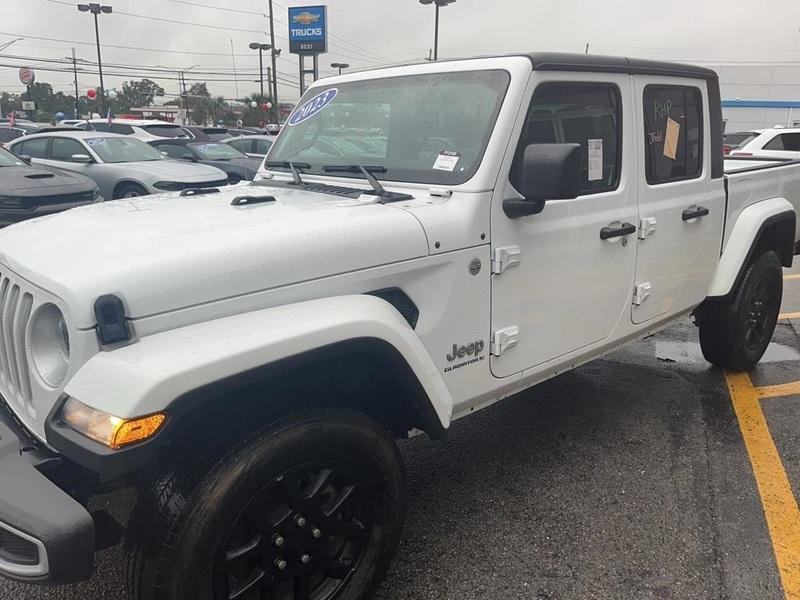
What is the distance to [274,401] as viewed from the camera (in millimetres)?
2203

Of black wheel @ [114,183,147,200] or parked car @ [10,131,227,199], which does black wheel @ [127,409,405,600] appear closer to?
parked car @ [10,131,227,199]

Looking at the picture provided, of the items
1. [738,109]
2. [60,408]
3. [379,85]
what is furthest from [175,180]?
[738,109]

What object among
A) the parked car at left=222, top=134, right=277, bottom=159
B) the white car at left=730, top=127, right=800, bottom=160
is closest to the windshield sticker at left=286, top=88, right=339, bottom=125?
the white car at left=730, top=127, right=800, bottom=160

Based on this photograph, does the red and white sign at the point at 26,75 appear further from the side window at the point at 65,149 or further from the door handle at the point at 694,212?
the door handle at the point at 694,212

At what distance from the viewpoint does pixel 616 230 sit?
3.22 meters

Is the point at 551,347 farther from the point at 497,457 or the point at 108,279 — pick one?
the point at 108,279

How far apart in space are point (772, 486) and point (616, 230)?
1.52 m

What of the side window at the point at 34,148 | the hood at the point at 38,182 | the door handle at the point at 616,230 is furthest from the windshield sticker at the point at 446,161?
the side window at the point at 34,148

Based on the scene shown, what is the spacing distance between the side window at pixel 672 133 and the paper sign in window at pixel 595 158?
388 mm

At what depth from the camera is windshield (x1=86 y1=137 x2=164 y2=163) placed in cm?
1107

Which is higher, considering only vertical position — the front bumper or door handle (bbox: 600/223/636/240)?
door handle (bbox: 600/223/636/240)

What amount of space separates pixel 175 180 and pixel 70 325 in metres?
8.87

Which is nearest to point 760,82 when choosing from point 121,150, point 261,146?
point 261,146

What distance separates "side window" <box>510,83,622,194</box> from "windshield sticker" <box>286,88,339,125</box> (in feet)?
3.72
